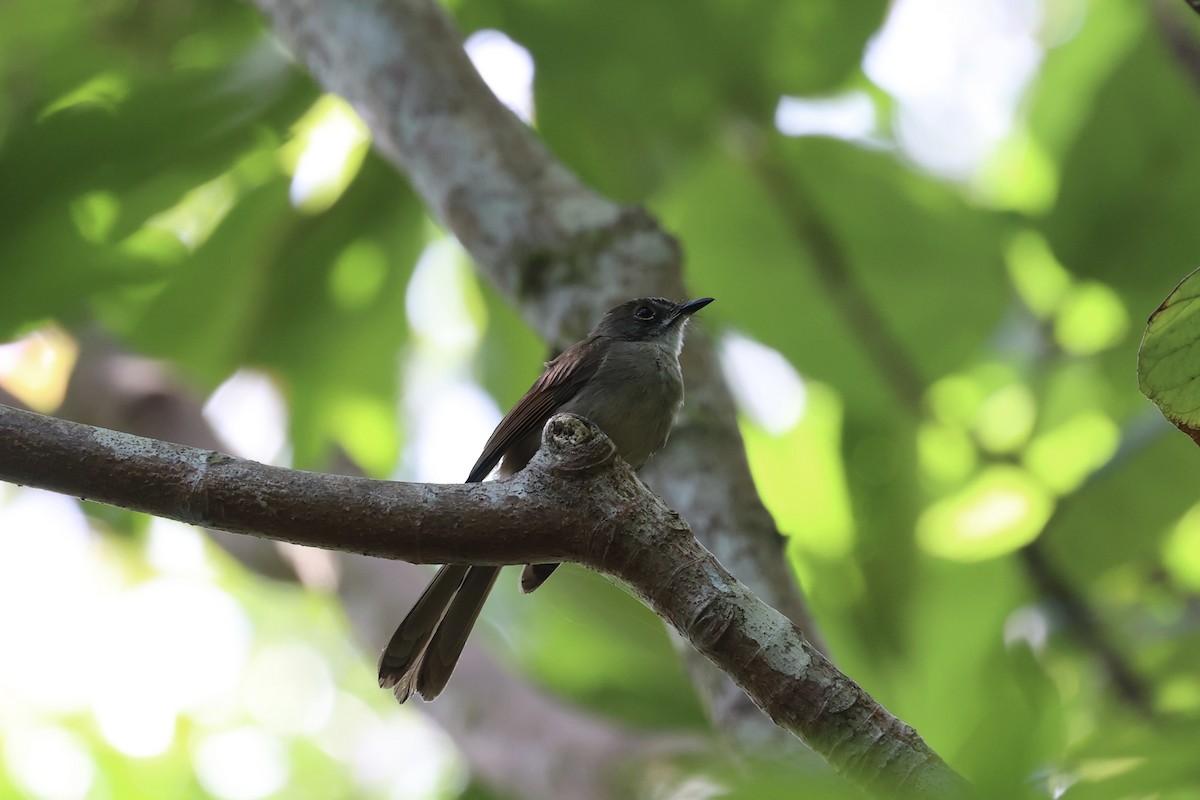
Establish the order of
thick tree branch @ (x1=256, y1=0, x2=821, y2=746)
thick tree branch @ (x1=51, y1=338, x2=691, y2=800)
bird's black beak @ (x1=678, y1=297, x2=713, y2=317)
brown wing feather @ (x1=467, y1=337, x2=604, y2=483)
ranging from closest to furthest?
1. thick tree branch @ (x1=256, y1=0, x2=821, y2=746)
2. brown wing feather @ (x1=467, y1=337, x2=604, y2=483)
3. bird's black beak @ (x1=678, y1=297, x2=713, y2=317)
4. thick tree branch @ (x1=51, y1=338, x2=691, y2=800)

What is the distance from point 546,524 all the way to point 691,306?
75.7 inches

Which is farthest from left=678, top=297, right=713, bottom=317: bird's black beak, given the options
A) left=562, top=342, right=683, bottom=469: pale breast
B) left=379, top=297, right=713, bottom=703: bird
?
left=562, top=342, right=683, bottom=469: pale breast

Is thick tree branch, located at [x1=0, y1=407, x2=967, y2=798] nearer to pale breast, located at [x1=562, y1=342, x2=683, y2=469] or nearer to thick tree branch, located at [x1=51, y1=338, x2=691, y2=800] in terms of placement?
pale breast, located at [x1=562, y1=342, x2=683, y2=469]

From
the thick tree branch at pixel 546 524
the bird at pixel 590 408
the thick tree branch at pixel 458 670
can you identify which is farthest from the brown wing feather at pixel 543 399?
the thick tree branch at pixel 546 524

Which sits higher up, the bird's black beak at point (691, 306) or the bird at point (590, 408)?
the bird's black beak at point (691, 306)

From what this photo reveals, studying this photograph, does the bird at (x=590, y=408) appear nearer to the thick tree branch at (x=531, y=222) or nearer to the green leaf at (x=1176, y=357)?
the thick tree branch at (x=531, y=222)

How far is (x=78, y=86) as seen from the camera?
4.25 metres

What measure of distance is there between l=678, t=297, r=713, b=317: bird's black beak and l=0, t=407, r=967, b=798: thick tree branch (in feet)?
5.57

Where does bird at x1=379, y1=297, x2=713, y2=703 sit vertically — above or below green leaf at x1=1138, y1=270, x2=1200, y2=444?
above

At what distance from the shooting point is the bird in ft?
9.68

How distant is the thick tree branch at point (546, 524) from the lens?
184 centimetres

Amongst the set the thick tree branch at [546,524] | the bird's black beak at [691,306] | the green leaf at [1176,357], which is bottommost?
A: the thick tree branch at [546,524]

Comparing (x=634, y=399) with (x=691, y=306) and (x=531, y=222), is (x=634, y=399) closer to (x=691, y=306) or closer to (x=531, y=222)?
(x=691, y=306)

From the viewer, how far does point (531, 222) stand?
3.42 meters
